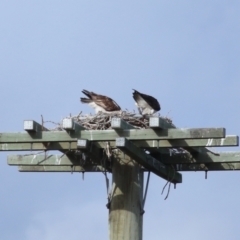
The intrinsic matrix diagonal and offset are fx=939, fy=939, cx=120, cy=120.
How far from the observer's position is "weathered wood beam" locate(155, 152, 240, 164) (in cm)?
1066

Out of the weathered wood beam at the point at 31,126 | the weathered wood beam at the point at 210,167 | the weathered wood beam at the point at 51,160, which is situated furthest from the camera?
the weathered wood beam at the point at 210,167

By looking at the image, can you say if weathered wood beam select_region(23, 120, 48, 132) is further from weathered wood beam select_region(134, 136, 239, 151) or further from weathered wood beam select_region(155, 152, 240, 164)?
weathered wood beam select_region(155, 152, 240, 164)

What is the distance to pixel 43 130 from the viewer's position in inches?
399

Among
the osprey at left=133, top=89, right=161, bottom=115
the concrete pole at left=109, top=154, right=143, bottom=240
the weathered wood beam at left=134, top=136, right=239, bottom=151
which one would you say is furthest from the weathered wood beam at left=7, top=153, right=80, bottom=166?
the osprey at left=133, top=89, right=161, bottom=115

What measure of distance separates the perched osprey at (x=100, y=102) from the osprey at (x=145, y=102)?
289 mm

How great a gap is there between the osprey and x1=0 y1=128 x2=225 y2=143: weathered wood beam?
9.44 feet

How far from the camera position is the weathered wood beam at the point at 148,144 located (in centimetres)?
982

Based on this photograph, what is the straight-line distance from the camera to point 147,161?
1014 centimetres

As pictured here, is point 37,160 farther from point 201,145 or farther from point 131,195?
point 201,145

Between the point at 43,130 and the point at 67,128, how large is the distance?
0.44 m

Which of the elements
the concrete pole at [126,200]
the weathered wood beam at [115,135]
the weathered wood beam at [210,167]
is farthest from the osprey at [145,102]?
the weathered wood beam at [115,135]

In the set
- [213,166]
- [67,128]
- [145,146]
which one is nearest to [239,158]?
[213,166]

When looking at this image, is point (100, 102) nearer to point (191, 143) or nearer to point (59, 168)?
point (59, 168)

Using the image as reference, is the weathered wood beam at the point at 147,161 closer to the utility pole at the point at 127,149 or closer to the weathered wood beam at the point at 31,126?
the utility pole at the point at 127,149
